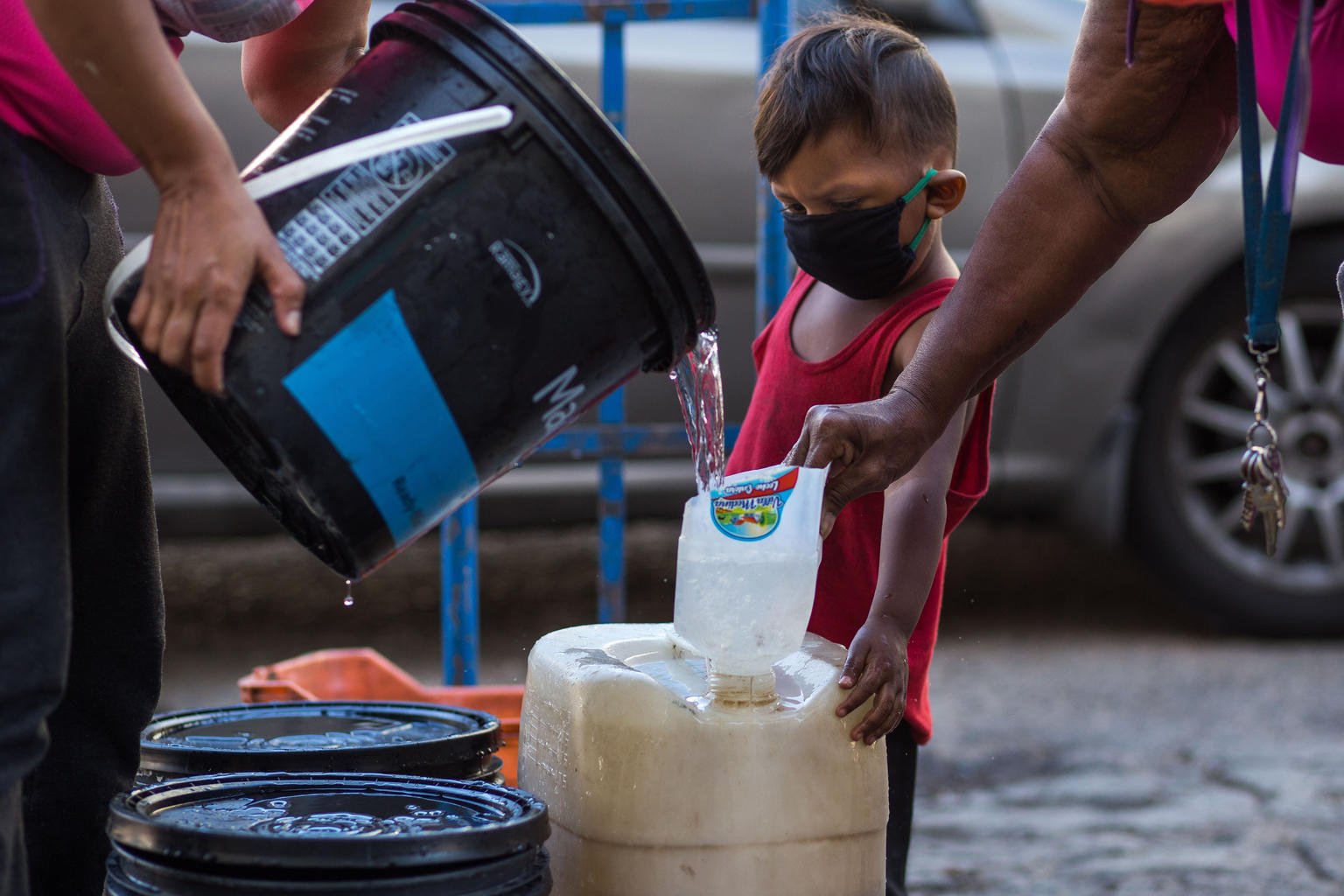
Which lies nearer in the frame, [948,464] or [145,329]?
[145,329]

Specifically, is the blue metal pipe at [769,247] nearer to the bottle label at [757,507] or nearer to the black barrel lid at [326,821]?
the bottle label at [757,507]

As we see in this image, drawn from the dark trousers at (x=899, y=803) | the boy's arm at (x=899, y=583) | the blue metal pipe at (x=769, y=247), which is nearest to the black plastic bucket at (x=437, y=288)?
the boy's arm at (x=899, y=583)

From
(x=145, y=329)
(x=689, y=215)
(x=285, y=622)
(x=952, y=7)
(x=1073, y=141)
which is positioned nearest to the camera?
(x=145, y=329)

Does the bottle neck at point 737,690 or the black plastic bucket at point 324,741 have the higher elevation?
the bottle neck at point 737,690

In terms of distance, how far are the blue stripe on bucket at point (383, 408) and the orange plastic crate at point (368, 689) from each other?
869 millimetres

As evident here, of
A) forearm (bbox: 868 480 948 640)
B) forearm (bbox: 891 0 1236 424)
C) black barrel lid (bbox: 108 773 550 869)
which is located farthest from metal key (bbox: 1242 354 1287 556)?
black barrel lid (bbox: 108 773 550 869)

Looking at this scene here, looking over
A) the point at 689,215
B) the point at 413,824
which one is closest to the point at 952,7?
the point at 689,215

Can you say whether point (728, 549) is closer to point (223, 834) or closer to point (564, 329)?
point (564, 329)

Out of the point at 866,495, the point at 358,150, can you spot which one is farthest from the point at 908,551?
the point at 358,150

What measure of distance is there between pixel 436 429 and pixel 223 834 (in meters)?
0.39

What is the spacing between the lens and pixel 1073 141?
1.68 m

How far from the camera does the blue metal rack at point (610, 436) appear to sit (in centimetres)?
235

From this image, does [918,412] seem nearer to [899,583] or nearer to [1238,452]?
[899,583]

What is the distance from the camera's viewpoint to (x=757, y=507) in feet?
4.82
